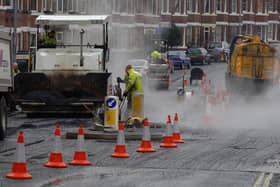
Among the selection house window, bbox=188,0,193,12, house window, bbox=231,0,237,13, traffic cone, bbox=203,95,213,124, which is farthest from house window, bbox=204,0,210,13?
traffic cone, bbox=203,95,213,124

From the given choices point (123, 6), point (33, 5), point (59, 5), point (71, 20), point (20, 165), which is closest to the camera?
point (20, 165)

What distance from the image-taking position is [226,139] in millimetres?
24359

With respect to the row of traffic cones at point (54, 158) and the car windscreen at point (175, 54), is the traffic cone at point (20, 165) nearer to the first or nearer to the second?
the row of traffic cones at point (54, 158)

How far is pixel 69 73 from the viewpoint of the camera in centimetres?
3155

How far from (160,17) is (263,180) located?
35.6 meters

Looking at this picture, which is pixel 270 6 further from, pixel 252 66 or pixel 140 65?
pixel 252 66

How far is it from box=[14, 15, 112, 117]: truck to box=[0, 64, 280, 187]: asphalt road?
522 mm

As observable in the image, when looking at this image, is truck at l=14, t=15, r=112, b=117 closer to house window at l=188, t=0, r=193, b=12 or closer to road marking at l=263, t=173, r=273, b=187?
road marking at l=263, t=173, r=273, b=187

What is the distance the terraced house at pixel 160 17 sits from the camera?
39.8 m

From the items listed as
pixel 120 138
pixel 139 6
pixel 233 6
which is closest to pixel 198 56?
pixel 233 6

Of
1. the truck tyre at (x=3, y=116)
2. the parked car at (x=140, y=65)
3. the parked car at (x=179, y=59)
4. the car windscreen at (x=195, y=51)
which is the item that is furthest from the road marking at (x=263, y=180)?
the car windscreen at (x=195, y=51)

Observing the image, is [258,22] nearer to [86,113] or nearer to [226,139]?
[86,113]

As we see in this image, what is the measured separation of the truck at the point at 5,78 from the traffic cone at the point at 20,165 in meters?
7.43

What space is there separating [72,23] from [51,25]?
862mm
